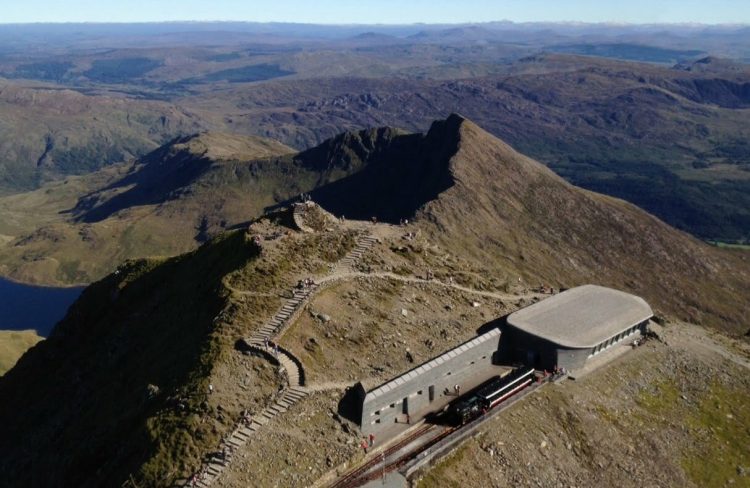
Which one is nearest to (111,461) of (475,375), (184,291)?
(184,291)

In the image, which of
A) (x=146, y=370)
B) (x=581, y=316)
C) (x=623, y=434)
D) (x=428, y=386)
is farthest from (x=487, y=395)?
(x=146, y=370)

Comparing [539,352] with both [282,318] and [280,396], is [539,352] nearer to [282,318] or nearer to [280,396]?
[282,318]

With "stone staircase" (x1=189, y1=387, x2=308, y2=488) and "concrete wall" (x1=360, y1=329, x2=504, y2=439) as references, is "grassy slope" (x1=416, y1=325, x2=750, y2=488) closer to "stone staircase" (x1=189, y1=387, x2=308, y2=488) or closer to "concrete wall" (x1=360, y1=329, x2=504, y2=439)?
"concrete wall" (x1=360, y1=329, x2=504, y2=439)

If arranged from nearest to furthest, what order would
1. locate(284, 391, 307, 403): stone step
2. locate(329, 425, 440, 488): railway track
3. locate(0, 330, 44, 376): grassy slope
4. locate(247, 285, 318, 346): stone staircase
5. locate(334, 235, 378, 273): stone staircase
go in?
locate(329, 425, 440, 488): railway track, locate(284, 391, 307, 403): stone step, locate(247, 285, 318, 346): stone staircase, locate(334, 235, 378, 273): stone staircase, locate(0, 330, 44, 376): grassy slope

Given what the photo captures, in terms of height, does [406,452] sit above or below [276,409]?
A: below

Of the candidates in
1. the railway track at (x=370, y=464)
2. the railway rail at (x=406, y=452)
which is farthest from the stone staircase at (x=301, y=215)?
the railway rail at (x=406, y=452)

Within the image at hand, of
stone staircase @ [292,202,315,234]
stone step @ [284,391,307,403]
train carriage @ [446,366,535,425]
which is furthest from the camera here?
stone staircase @ [292,202,315,234]

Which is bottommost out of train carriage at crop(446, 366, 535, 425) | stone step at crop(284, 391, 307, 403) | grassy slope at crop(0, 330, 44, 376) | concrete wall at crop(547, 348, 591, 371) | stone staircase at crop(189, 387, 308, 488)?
grassy slope at crop(0, 330, 44, 376)

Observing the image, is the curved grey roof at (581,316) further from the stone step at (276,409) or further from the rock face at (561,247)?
the rock face at (561,247)

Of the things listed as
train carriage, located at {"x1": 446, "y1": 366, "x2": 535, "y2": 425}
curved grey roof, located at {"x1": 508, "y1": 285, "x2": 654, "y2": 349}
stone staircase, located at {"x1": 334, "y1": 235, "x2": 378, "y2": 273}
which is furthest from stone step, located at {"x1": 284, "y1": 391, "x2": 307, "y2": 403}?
curved grey roof, located at {"x1": 508, "y1": 285, "x2": 654, "y2": 349}
